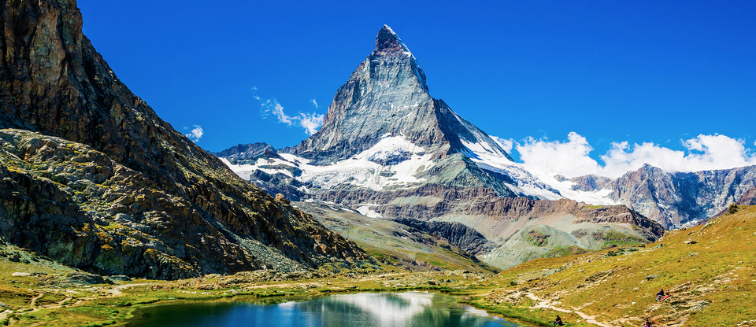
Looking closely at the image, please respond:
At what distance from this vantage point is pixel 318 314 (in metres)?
97.6

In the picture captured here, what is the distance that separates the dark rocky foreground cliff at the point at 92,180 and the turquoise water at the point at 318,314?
3353 cm

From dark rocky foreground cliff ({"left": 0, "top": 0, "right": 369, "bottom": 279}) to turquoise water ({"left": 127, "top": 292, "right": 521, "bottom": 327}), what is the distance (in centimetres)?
3353

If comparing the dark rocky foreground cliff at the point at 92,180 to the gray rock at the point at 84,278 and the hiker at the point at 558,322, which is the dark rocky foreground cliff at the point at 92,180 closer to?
the gray rock at the point at 84,278

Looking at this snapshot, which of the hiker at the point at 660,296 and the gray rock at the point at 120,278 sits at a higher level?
the gray rock at the point at 120,278

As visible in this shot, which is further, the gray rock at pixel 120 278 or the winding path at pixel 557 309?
the gray rock at pixel 120 278

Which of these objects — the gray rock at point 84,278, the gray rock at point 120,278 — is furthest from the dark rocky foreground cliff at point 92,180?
the gray rock at point 84,278

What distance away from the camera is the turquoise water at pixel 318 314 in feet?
275

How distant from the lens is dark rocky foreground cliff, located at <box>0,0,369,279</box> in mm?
112188

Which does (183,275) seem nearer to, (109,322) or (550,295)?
(109,322)

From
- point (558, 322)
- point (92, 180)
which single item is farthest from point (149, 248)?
point (558, 322)

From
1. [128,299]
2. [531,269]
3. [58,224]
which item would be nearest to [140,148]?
[58,224]

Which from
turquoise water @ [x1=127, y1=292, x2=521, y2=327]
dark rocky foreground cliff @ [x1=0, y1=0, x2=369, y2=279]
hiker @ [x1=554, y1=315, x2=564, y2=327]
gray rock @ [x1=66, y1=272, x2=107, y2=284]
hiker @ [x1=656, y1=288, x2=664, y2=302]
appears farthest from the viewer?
dark rocky foreground cliff @ [x1=0, y1=0, x2=369, y2=279]

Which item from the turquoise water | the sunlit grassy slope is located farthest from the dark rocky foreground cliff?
the sunlit grassy slope

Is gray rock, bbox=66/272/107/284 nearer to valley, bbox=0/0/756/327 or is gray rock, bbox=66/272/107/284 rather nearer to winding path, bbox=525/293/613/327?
valley, bbox=0/0/756/327
